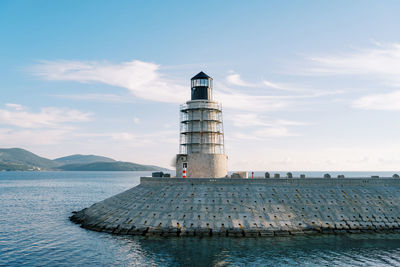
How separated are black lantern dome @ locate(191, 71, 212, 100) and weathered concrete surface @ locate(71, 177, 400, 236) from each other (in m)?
15.9

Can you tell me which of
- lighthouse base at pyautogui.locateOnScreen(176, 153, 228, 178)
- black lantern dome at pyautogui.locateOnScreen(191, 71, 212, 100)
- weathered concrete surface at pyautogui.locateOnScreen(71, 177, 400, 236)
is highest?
black lantern dome at pyautogui.locateOnScreen(191, 71, 212, 100)

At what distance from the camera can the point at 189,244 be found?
35.6m

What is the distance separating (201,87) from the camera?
2269 inches

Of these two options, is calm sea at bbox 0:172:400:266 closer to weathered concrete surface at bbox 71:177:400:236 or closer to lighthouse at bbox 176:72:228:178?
weathered concrete surface at bbox 71:177:400:236

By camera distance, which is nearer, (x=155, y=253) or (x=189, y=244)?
(x=155, y=253)

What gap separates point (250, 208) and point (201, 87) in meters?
23.9

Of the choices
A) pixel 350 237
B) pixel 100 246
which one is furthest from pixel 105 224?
pixel 350 237

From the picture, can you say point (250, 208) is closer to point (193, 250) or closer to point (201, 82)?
point (193, 250)

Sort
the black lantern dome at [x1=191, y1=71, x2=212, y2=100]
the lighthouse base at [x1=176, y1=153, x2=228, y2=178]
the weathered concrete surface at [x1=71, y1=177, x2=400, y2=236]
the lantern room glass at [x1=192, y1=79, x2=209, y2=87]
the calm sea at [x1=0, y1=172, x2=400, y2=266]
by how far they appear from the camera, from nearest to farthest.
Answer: the calm sea at [x1=0, y1=172, x2=400, y2=266] < the weathered concrete surface at [x1=71, y1=177, x2=400, y2=236] < the lighthouse base at [x1=176, y1=153, x2=228, y2=178] < the black lantern dome at [x1=191, y1=71, x2=212, y2=100] < the lantern room glass at [x1=192, y1=79, x2=209, y2=87]

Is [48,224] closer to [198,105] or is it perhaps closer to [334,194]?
[198,105]

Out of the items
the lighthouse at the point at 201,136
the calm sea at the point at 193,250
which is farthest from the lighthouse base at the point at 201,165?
the calm sea at the point at 193,250

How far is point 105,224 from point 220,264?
20028mm

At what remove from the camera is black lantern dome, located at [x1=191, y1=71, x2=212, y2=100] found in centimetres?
5747

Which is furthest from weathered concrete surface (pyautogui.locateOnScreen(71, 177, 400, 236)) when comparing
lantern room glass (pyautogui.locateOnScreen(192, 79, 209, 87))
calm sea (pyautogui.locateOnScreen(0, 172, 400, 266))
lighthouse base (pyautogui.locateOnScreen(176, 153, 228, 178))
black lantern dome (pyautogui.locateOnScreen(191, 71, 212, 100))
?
lantern room glass (pyautogui.locateOnScreen(192, 79, 209, 87))
